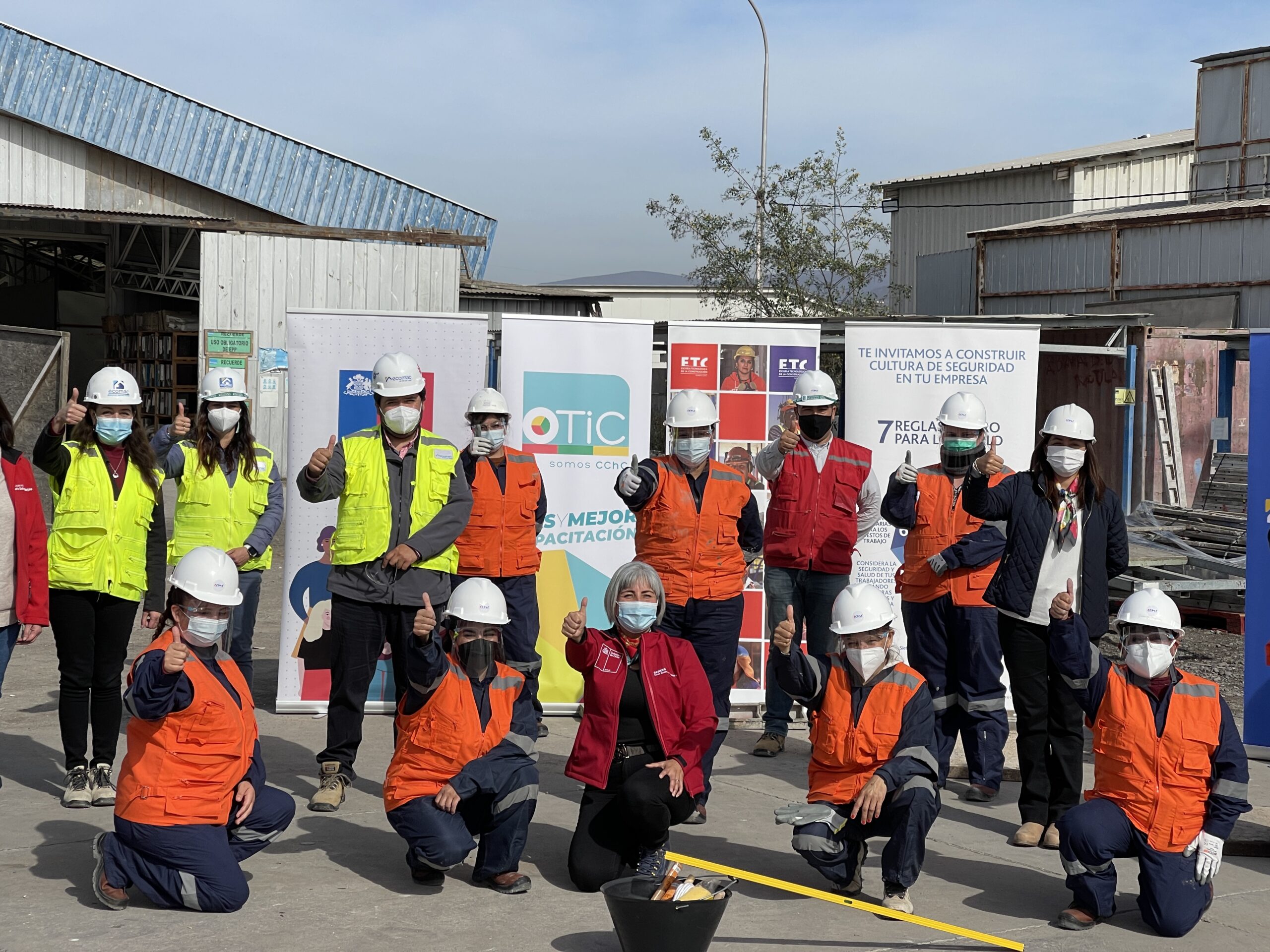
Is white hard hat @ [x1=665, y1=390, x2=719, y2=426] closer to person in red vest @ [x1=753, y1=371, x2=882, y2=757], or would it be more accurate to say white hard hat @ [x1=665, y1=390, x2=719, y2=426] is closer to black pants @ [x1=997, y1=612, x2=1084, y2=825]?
person in red vest @ [x1=753, y1=371, x2=882, y2=757]

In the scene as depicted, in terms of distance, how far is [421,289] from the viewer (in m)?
18.3

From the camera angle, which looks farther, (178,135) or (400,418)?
(178,135)

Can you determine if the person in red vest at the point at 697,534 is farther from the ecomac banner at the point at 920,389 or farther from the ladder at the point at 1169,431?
the ladder at the point at 1169,431

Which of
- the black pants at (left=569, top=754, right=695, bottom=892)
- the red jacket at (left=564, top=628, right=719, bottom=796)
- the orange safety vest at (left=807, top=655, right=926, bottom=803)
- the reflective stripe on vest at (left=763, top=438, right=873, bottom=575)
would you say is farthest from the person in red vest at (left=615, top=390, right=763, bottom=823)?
the orange safety vest at (left=807, top=655, right=926, bottom=803)

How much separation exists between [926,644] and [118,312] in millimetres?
19837

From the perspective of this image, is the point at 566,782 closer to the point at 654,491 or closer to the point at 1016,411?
the point at 654,491

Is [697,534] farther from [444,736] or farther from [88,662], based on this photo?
[88,662]

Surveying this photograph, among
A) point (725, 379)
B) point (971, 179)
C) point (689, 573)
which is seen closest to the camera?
point (689, 573)

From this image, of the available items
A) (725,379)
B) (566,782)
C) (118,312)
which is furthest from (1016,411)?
(118,312)

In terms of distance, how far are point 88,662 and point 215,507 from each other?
1.09 m

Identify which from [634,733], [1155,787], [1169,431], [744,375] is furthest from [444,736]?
[1169,431]

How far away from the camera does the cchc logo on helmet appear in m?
8.13

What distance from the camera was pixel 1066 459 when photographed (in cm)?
580

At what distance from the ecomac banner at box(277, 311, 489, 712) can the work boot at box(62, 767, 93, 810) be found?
2.03 meters
